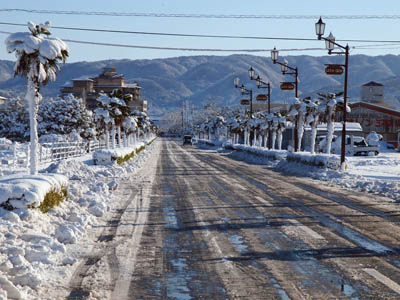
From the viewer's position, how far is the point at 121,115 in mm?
44031

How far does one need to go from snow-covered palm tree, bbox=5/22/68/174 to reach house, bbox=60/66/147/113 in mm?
141828

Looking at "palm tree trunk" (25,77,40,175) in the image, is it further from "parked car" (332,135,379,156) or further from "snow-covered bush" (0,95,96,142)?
"snow-covered bush" (0,95,96,142)

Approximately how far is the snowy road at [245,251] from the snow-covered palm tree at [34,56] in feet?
15.0

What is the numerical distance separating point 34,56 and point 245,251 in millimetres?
10138

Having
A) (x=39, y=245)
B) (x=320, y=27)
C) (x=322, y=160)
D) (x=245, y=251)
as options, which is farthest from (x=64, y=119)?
(x=245, y=251)

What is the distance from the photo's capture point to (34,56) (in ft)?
48.5

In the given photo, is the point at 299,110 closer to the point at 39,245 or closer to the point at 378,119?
the point at 39,245

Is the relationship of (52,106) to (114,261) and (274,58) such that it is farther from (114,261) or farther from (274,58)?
(114,261)

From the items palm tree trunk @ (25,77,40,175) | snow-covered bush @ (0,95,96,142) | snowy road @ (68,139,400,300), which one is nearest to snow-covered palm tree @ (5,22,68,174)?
palm tree trunk @ (25,77,40,175)

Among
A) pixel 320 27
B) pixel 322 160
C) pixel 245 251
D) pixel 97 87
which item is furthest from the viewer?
pixel 97 87

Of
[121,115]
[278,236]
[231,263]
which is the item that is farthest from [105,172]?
[121,115]

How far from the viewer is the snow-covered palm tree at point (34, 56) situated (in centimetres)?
1440

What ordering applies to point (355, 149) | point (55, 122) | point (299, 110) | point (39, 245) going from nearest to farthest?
point (39, 245) → point (299, 110) → point (355, 149) → point (55, 122)

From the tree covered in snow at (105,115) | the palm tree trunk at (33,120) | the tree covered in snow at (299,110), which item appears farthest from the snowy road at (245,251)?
the tree covered in snow at (105,115)
